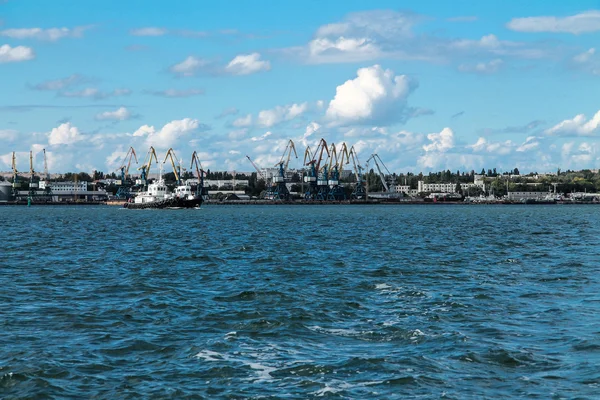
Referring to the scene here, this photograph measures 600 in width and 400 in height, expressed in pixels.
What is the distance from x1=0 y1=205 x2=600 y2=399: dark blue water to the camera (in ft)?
54.3

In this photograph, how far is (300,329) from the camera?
22703mm

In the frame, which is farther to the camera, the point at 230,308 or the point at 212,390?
the point at 230,308

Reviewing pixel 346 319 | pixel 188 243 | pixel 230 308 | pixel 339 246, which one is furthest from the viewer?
pixel 188 243

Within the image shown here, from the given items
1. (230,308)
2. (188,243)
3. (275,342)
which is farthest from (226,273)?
(188,243)

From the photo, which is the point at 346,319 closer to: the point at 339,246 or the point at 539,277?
the point at 539,277

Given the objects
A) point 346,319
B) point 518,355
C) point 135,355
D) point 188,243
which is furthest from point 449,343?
point 188,243

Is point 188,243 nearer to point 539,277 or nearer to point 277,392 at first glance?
point 539,277

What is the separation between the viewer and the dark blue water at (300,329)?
1656 cm

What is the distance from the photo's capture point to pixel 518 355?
18.9 m

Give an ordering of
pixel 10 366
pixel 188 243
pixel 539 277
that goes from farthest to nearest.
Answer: pixel 188 243
pixel 539 277
pixel 10 366

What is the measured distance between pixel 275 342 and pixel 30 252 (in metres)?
36.0

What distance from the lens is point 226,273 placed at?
1506 inches

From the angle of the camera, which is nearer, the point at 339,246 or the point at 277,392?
the point at 277,392

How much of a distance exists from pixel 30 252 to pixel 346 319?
3433 centimetres
